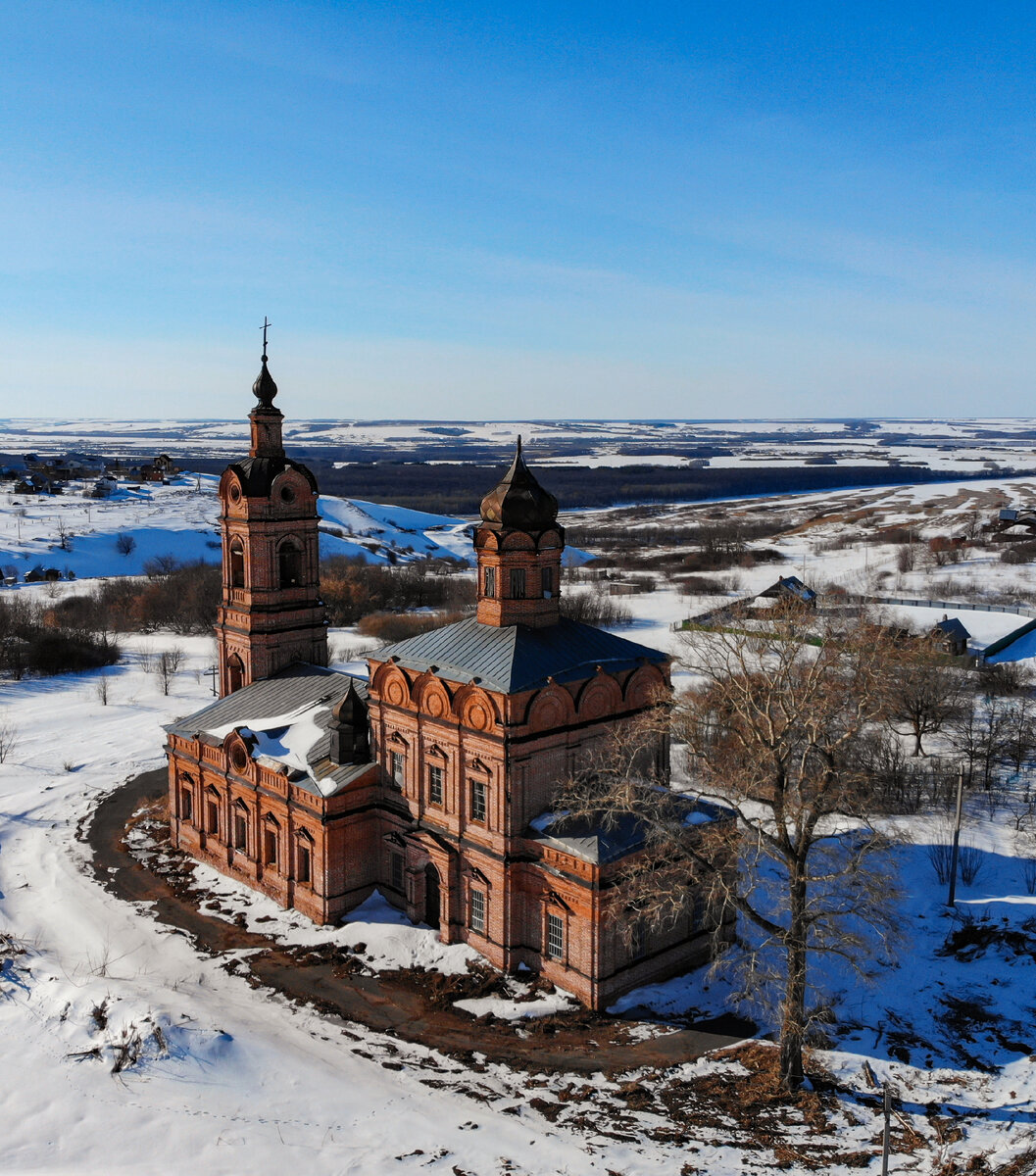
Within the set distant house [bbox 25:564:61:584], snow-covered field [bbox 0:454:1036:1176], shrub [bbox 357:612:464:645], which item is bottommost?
snow-covered field [bbox 0:454:1036:1176]

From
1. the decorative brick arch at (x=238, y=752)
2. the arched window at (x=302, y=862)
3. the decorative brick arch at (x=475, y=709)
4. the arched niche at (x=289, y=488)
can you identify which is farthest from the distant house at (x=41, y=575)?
the decorative brick arch at (x=475, y=709)

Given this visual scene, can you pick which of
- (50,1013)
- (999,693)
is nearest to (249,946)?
(50,1013)

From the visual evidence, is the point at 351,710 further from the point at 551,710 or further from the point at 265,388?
the point at 265,388

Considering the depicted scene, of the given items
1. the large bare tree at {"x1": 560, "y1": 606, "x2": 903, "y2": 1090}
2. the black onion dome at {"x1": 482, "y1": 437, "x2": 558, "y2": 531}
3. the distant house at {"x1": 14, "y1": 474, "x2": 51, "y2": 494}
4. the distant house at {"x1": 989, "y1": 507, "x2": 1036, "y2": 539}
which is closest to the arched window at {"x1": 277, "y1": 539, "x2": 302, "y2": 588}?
the black onion dome at {"x1": 482, "y1": 437, "x2": 558, "y2": 531}

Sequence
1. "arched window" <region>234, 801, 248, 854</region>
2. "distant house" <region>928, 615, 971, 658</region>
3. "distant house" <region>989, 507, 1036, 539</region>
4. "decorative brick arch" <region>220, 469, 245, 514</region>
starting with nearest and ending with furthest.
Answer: "arched window" <region>234, 801, 248, 854</region> < "decorative brick arch" <region>220, 469, 245, 514</region> < "distant house" <region>928, 615, 971, 658</region> < "distant house" <region>989, 507, 1036, 539</region>

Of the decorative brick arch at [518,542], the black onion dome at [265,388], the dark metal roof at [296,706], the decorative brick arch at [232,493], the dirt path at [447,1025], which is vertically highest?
the black onion dome at [265,388]

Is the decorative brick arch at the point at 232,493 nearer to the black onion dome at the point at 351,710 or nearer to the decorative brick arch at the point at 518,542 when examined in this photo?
the black onion dome at the point at 351,710

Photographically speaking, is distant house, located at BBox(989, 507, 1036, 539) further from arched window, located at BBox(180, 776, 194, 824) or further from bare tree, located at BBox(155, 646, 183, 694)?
arched window, located at BBox(180, 776, 194, 824)
